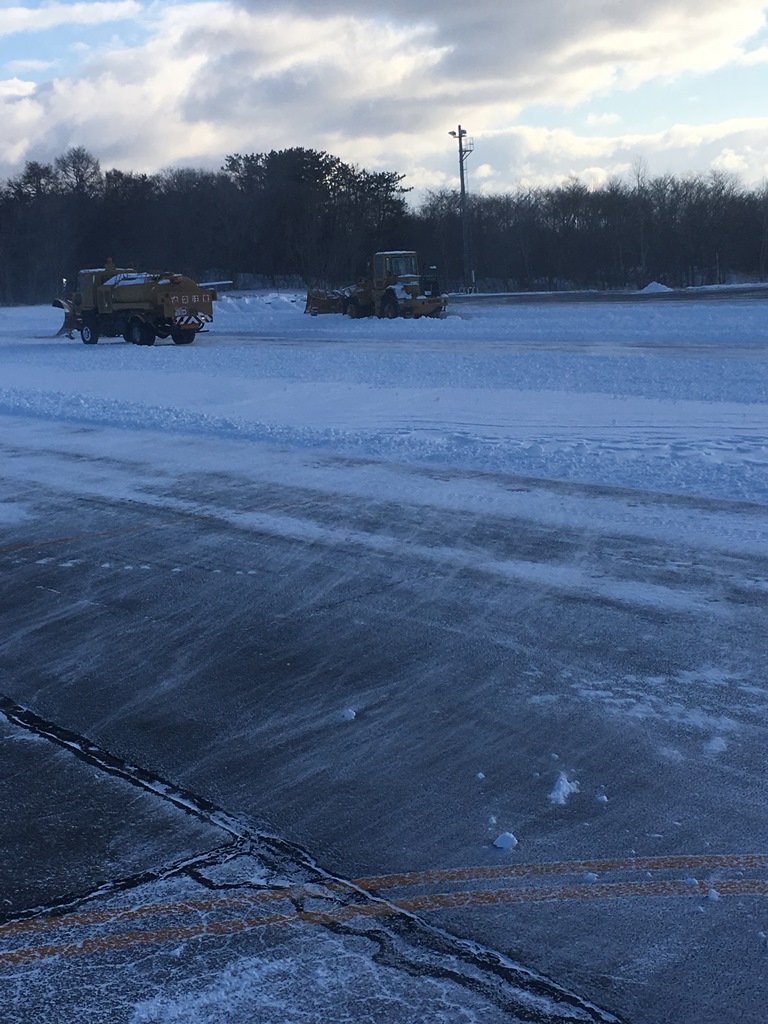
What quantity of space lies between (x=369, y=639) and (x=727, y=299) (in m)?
40.8

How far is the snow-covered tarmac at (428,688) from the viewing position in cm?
358

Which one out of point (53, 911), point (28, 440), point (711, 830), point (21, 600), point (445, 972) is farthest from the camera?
point (28, 440)

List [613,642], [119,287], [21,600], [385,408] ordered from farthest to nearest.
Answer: [119,287] < [385,408] < [21,600] < [613,642]

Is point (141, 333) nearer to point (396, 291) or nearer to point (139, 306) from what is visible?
point (139, 306)

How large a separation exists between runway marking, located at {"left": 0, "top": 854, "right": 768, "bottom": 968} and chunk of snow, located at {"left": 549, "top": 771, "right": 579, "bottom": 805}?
1.68 feet

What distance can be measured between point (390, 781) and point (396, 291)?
36919 millimetres

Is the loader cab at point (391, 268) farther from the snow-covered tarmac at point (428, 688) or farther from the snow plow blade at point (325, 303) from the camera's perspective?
the snow-covered tarmac at point (428, 688)

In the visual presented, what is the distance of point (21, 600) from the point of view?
7816 millimetres

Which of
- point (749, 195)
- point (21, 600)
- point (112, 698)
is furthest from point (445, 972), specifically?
point (749, 195)

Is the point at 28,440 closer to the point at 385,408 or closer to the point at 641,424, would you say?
the point at 385,408

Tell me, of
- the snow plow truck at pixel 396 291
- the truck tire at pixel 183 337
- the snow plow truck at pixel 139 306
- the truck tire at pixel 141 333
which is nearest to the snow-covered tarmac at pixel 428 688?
the snow plow truck at pixel 139 306

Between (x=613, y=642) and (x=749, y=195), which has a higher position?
(x=749, y=195)

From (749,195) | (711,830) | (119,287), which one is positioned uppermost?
(749,195)

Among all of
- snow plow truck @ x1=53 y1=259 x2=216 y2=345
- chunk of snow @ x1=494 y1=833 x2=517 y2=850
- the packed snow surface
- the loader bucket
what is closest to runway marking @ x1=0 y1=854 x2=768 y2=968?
chunk of snow @ x1=494 y1=833 x2=517 y2=850
